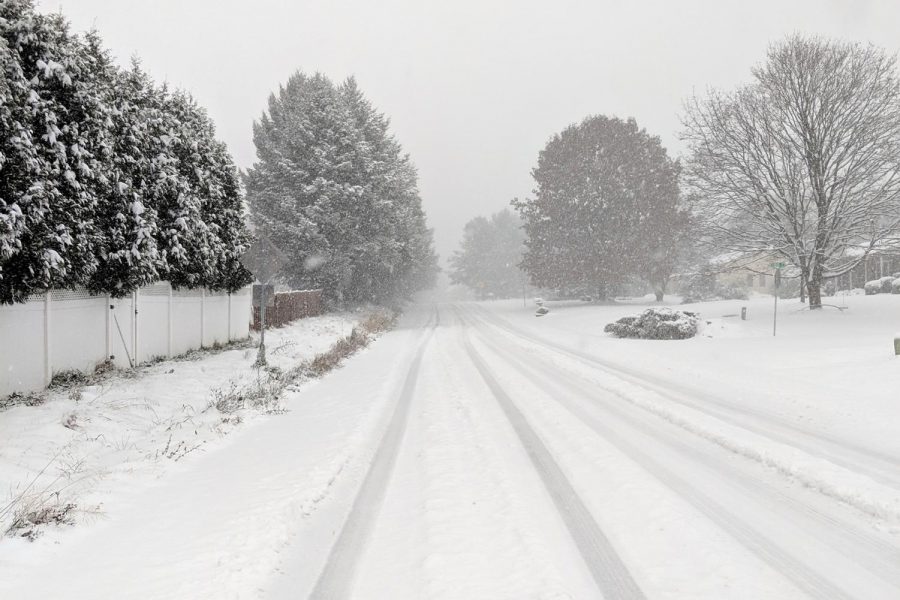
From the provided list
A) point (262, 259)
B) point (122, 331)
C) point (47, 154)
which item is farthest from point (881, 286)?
point (47, 154)

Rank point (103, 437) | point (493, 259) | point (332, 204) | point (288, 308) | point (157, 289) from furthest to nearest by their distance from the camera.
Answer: point (493, 259) → point (332, 204) → point (288, 308) → point (157, 289) → point (103, 437)

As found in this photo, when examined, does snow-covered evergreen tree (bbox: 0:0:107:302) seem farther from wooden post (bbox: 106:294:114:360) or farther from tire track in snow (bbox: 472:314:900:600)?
tire track in snow (bbox: 472:314:900:600)

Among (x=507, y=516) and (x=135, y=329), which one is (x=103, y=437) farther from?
(x=507, y=516)

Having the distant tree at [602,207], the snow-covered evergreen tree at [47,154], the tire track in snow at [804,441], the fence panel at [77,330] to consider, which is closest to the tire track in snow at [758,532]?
the tire track in snow at [804,441]

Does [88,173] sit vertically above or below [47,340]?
above

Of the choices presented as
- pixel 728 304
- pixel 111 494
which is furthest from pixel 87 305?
pixel 728 304

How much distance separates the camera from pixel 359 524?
4.18m

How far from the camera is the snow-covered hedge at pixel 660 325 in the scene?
19.3 m

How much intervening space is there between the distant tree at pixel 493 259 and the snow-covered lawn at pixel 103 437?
6594 cm

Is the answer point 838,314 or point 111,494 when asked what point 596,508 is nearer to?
point 111,494

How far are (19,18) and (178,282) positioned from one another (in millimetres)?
7179

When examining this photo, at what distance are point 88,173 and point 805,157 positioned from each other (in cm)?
2379

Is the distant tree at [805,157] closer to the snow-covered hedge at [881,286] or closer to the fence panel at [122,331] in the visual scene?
the snow-covered hedge at [881,286]

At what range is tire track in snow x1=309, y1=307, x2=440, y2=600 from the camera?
325 centimetres
